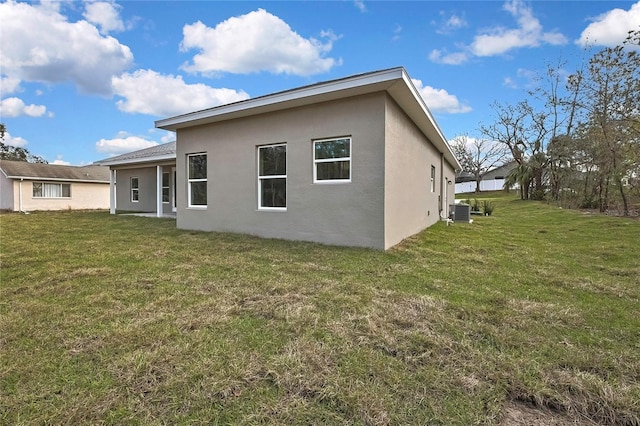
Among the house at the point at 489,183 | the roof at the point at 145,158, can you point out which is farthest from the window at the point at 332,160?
the house at the point at 489,183

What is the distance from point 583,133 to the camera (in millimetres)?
17469

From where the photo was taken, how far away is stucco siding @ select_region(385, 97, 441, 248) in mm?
6750

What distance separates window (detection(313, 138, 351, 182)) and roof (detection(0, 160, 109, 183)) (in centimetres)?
2137

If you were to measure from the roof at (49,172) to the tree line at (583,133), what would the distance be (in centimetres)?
2993

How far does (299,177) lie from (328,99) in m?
1.84

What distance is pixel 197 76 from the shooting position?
45.4 ft

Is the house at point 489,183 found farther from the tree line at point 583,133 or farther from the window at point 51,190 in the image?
the window at point 51,190

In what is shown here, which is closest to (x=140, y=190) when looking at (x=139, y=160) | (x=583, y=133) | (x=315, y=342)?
(x=139, y=160)

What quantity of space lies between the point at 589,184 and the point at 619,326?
19699mm

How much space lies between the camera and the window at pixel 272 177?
784 centimetres

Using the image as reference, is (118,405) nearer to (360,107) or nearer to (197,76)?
(360,107)

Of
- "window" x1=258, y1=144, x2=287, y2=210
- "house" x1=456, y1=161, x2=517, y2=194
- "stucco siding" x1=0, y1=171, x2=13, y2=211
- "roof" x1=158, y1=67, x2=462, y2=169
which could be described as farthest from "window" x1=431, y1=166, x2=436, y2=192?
"house" x1=456, y1=161, x2=517, y2=194

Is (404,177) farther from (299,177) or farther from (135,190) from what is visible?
(135,190)

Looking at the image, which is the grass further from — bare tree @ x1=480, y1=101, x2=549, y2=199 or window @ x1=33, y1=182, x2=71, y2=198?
bare tree @ x1=480, y1=101, x2=549, y2=199
